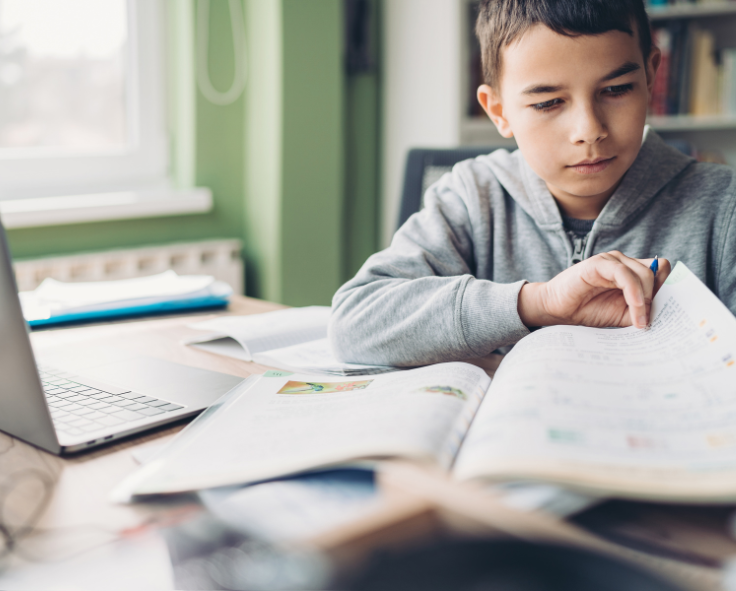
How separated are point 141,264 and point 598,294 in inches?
65.7

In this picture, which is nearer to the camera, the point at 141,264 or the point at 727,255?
the point at 727,255

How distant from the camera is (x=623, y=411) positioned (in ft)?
1.36

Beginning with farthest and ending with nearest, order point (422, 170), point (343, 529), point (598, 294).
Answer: point (422, 170), point (598, 294), point (343, 529)

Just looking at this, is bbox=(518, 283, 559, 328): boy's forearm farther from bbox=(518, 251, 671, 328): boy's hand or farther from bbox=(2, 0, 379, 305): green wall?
bbox=(2, 0, 379, 305): green wall

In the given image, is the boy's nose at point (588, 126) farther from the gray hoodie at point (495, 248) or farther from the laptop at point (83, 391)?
the laptop at point (83, 391)

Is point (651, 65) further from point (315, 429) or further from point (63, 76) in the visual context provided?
point (63, 76)

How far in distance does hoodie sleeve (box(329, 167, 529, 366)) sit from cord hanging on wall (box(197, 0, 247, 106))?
1481 millimetres

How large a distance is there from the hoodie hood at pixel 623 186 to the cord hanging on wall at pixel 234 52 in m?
1.41

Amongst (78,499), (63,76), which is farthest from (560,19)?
(63,76)

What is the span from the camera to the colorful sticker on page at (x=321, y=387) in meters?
0.56

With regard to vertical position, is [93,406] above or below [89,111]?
below

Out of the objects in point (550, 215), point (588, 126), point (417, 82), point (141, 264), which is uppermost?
point (417, 82)

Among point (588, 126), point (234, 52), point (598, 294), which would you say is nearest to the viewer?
point (598, 294)

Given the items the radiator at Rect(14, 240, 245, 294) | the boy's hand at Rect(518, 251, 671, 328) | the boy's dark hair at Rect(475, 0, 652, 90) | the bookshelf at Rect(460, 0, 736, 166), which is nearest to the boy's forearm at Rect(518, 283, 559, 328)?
the boy's hand at Rect(518, 251, 671, 328)
